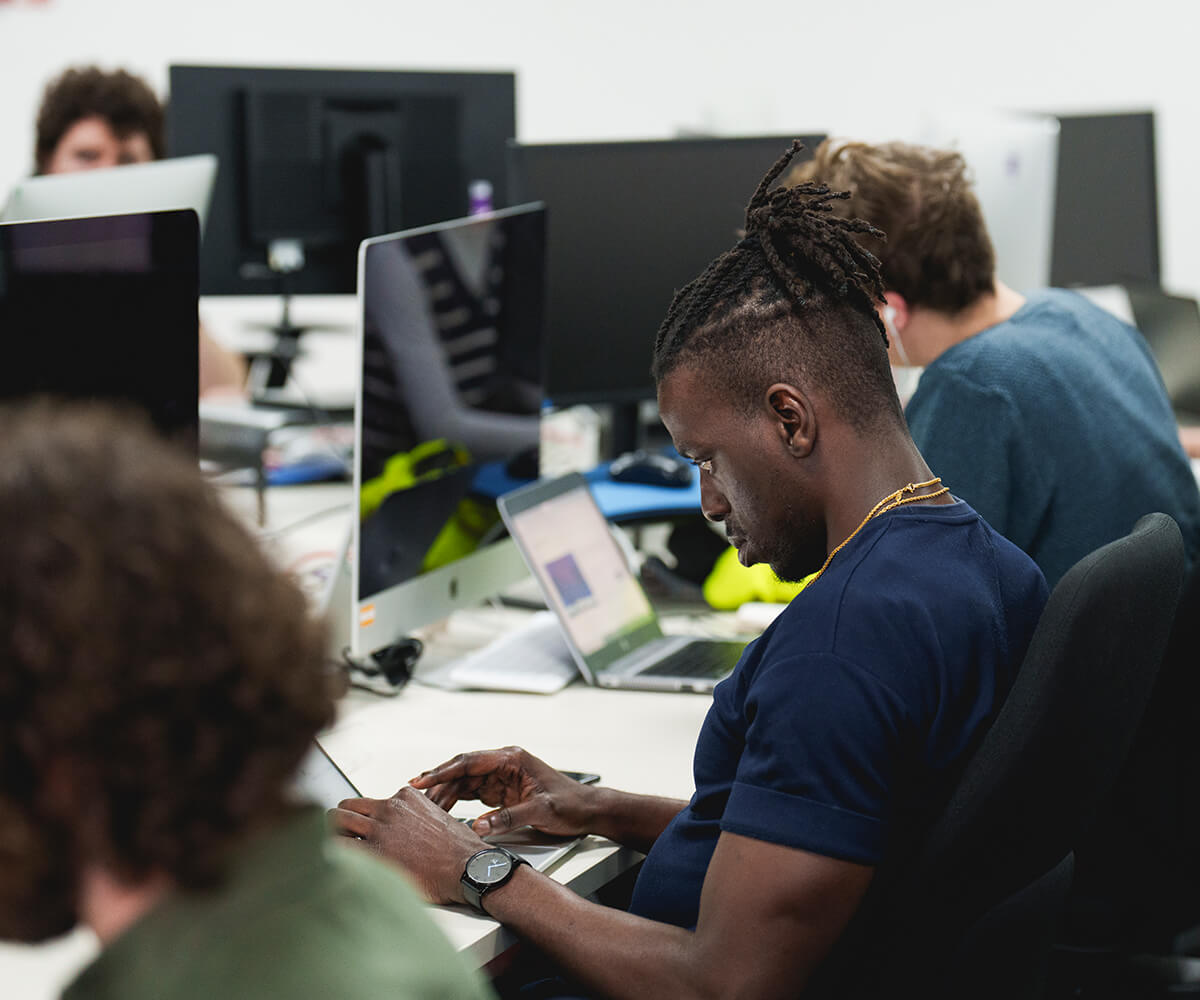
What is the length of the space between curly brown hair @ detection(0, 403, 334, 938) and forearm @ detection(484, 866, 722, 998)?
53 cm

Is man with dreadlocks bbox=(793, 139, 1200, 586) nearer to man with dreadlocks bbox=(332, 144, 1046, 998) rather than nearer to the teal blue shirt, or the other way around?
the teal blue shirt

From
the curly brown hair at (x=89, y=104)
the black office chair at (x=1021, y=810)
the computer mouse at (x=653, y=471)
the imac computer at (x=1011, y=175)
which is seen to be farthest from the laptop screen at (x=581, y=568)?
the curly brown hair at (x=89, y=104)

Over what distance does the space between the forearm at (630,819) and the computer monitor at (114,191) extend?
73 centimetres

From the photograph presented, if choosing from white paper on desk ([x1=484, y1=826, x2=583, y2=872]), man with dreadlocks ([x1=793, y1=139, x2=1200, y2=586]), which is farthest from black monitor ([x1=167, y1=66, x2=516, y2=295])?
white paper on desk ([x1=484, y1=826, x2=583, y2=872])

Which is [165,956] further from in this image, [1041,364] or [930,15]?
[930,15]

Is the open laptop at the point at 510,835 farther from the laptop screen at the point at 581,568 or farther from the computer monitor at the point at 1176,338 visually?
A: the computer monitor at the point at 1176,338

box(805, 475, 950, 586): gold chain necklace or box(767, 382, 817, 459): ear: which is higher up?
box(767, 382, 817, 459): ear

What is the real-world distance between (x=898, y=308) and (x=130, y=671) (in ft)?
4.50

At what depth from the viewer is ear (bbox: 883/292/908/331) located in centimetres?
176

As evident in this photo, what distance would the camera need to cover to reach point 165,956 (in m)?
0.60

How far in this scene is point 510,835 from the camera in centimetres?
134

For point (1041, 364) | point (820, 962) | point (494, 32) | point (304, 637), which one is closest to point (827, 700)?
point (820, 962)

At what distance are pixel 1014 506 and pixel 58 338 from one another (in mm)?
1095


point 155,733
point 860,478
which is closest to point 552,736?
point 860,478
